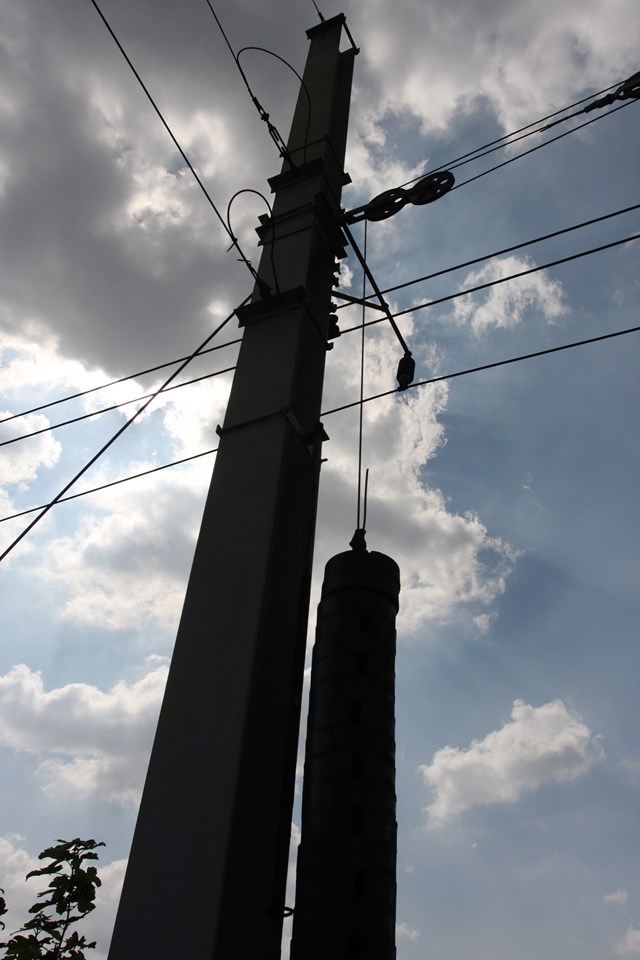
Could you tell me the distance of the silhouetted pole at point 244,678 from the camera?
12.8ft

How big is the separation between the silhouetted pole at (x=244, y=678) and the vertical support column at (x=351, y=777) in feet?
1.79

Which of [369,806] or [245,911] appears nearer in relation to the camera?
[245,911]

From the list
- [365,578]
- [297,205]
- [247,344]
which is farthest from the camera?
[297,205]

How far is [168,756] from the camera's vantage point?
14.5ft

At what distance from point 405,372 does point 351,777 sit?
3.95m

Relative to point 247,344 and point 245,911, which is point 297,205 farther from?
point 245,911

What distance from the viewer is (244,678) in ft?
14.7

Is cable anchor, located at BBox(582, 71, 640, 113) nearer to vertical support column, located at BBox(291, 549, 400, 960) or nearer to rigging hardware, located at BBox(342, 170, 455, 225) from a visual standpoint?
rigging hardware, located at BBox(342, 170, 455, 225)

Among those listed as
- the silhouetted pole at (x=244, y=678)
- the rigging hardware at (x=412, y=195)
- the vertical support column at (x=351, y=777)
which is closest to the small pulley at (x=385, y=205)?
the rigging hardware at (x=412, y=195)

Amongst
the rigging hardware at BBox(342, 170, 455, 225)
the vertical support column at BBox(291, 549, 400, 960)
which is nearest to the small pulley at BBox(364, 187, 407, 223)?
the rigging hardware at BBox(342, 170, 455, 225)

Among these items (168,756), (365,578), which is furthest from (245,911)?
(365,578)

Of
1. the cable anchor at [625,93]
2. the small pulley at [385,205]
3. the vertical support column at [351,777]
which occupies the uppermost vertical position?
the cable anchor at [625,93]

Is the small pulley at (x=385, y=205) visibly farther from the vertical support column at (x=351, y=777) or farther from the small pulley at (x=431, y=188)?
the vertical support column at (x=351, y=777)

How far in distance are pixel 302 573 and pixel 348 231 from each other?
4173mm
